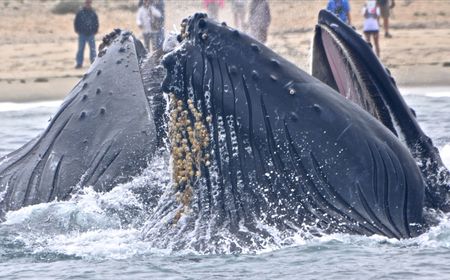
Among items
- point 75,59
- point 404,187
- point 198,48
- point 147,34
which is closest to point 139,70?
point 198,48

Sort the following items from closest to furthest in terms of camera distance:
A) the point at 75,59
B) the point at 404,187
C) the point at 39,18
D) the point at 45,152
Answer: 1. the point at 404,187
2. the point at 45,152
3. the point at 75,59
4. the point at 39,18

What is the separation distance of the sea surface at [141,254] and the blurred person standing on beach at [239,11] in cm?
1717

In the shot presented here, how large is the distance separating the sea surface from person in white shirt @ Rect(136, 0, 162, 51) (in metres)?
17.3

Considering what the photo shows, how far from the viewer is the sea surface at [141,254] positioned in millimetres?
8789

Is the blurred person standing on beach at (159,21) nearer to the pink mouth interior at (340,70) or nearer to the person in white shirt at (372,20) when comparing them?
the person in white shirt at (372,20)

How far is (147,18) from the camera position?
27844mm

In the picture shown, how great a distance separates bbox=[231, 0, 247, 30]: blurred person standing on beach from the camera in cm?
2748

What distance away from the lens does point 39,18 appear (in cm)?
4134

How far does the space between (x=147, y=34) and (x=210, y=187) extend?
19412mm

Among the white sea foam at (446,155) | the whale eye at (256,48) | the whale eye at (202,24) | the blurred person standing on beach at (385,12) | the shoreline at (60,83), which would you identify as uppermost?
the whale eye at (202,24)

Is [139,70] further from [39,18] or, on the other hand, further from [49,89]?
[39,18]

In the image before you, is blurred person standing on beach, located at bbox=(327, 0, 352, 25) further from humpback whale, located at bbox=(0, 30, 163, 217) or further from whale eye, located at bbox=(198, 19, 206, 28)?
whale eye, located at bbox=(198, 19, 206, 28)

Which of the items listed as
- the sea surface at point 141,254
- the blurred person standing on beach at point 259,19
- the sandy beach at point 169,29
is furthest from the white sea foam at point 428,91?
the sea surface at point 141,254

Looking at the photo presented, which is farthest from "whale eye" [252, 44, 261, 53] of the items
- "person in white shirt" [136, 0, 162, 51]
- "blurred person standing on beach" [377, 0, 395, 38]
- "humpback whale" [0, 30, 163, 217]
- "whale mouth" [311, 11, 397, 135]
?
"blurred person standing on beach" [377, 0, 395, 38]
